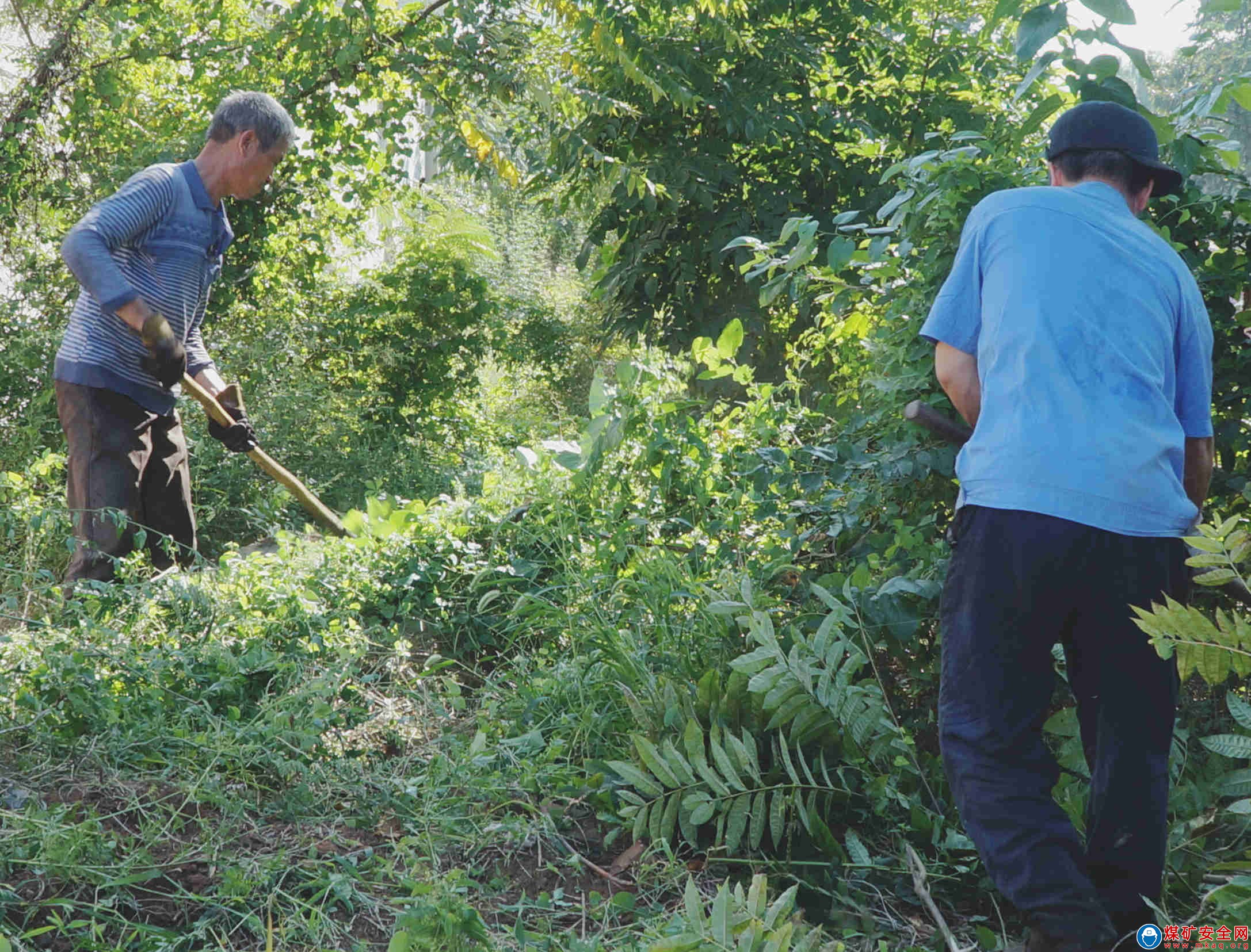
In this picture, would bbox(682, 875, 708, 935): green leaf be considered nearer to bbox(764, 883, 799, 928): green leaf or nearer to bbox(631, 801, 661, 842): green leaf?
bbox(764, 883, 799, 928): green leaf

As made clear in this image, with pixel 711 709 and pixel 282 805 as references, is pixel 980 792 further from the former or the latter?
pixel 282 805

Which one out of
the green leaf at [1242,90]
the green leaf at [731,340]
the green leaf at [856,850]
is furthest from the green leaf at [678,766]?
the green leaf at [1242,90]

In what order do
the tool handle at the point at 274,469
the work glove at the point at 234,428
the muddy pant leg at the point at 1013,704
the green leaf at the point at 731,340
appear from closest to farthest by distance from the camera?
the muddy pant leg at the point at 1013,704, the green leaf at the point at 731,340, the tool handle at the point at 274,469, the work glove at the point at 234,428

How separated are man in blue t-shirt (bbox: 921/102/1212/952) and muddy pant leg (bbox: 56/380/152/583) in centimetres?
293

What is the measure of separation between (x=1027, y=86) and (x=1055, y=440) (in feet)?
3.17

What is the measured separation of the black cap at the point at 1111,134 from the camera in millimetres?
2578

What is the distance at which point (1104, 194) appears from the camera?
101 inches

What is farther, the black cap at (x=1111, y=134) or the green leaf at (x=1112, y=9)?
the black cap at (x=1111, y=134)

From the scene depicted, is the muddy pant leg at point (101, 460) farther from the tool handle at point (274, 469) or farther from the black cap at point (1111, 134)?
the black cap at point (1111, 134)

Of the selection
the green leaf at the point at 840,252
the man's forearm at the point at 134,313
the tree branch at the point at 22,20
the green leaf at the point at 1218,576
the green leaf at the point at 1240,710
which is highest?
the tree branch at the point at 22,20

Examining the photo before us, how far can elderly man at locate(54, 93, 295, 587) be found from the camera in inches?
152

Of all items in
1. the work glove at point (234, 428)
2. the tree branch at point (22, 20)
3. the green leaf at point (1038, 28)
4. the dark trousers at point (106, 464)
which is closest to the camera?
the green leaf at point (1038, 28)

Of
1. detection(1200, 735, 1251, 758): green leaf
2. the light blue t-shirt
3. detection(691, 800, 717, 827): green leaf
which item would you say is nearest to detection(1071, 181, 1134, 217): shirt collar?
the light blue t-shirt

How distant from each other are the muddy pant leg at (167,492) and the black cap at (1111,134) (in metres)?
3.27
